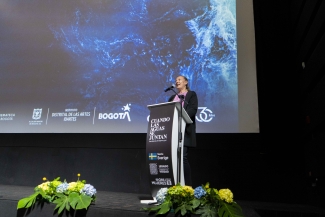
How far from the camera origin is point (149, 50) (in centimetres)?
400

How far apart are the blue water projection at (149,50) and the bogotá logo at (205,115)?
0.20 ft

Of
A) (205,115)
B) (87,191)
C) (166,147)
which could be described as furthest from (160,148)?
(205,115)

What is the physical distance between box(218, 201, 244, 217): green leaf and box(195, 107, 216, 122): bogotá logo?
169 centimetres

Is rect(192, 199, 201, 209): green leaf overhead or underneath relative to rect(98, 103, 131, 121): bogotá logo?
underneath

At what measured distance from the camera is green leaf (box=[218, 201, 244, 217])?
1.87 metres

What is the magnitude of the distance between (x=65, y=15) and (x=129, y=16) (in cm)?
106

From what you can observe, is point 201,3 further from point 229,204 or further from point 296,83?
point 229,204

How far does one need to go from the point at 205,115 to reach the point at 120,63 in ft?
4.63

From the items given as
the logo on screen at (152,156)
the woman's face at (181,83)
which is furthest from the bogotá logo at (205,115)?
the logo on screen at (152,156)

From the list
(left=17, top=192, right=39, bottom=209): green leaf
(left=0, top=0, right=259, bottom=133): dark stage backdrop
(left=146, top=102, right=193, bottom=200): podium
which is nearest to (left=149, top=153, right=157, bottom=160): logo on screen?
(left=146, top=102, right=193, bottom=200): podium

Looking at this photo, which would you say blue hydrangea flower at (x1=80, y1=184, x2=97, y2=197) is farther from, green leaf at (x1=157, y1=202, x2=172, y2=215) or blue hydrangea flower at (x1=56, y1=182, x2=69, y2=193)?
green leaf at (x1=157, y1=202, x2=172, y2=215)

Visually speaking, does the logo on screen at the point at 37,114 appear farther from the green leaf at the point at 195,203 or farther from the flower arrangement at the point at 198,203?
the green leaf at the point at 195,203

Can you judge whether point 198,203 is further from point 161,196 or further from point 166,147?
point 166,147

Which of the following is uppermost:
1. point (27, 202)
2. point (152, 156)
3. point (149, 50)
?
point (149, 50)
